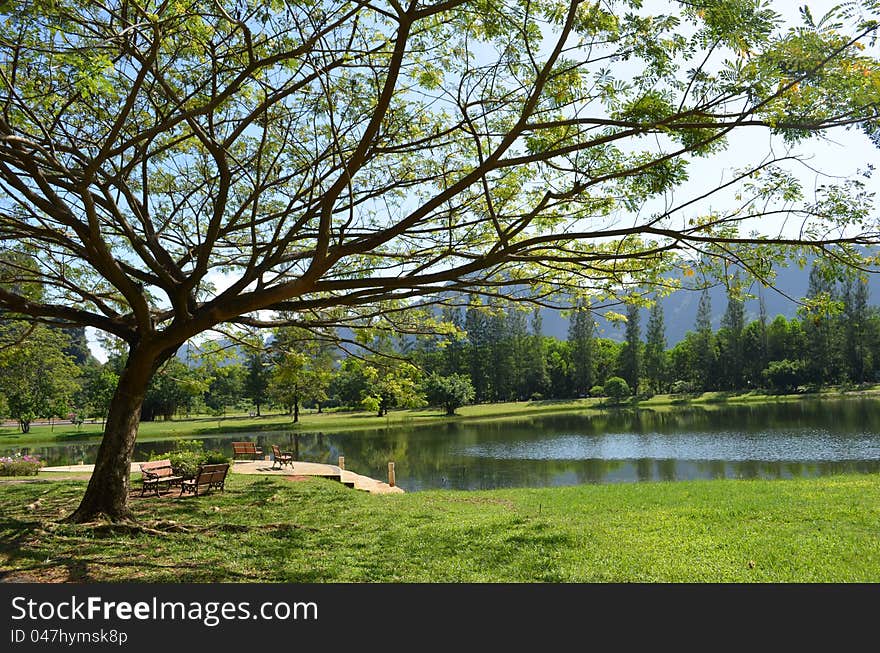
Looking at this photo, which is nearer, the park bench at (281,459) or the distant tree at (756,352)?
the park bench at (281,459)

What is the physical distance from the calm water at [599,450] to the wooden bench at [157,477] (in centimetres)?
812

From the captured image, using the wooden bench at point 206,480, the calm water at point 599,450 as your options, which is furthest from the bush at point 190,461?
the calm water at point 599,450

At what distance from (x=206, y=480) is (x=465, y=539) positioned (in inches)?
296

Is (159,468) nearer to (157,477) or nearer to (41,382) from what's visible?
(157,477)

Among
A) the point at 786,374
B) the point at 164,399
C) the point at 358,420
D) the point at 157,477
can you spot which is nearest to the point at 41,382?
the point at 164,399

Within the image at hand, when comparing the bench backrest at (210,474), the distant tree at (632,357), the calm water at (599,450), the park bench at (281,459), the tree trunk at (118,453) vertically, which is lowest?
the calm water at (599,450)

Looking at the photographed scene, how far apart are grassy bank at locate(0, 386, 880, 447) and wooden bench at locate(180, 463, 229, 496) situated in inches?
1293

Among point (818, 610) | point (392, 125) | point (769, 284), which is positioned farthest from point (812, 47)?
point (392, 125)

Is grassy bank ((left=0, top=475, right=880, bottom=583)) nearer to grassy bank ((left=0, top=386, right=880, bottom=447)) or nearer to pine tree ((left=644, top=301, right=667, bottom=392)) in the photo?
grassy bank ((left=0, top=386, right=880, bottom=447))

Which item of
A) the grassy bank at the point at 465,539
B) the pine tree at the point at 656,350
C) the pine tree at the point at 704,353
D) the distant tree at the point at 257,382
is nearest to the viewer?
the grassy bank at the point at 465,539

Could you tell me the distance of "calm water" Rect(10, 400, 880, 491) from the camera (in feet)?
69.5

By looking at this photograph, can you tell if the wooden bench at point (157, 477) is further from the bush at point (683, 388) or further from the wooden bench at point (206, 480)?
the bush at point (683, 388)

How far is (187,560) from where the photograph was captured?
697 cm

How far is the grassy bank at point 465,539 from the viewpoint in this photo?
20.9 feet
